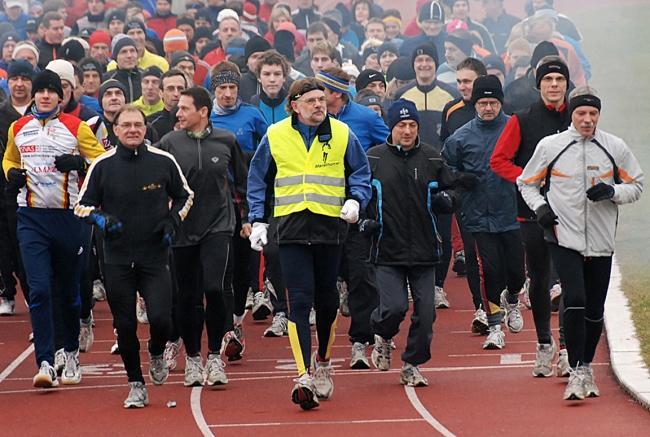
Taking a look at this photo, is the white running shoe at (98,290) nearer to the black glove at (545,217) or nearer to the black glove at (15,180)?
the black glove at (15,180)

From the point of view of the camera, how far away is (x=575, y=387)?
1271cm

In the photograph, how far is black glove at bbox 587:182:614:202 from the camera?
12.5 m

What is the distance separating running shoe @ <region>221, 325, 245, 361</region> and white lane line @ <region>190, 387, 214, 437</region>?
115cm

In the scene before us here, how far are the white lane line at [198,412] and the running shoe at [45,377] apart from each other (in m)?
1.00

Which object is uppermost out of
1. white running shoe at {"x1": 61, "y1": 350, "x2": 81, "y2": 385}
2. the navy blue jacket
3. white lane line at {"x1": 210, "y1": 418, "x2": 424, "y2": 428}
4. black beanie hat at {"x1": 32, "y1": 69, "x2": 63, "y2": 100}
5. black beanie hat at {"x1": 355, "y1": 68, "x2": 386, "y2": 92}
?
black beanie hat at {"x1": 32, "y1": 69, "x2": 63, "y2": 100}

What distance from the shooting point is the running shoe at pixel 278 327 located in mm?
16344

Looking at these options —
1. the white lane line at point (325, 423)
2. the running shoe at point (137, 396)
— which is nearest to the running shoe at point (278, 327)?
the running shoe at point (137, 396)

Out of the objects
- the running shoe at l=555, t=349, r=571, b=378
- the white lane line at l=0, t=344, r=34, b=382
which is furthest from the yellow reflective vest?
the white lane line at l=0, t=344, r=34, b=382

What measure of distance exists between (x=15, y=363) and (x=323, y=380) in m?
3.25

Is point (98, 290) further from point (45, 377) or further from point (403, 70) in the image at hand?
point (45, 377)

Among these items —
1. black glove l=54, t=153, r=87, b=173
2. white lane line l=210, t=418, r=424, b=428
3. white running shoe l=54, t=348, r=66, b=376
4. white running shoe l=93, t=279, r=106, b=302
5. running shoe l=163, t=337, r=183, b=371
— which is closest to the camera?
white lane line l=210, t=418, r=424, b=428

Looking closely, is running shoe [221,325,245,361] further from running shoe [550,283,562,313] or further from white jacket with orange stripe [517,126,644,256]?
running shoe [550,283,562,313]

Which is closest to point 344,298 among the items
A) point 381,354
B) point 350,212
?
point 381,354

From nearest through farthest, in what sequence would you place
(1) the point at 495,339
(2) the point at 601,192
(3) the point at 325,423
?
(3) the point at 325,423 → (2) the point at 601,192 → (1) the point at 495,339
